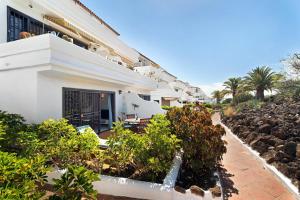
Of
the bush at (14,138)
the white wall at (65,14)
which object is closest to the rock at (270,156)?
the bush at (14,138)

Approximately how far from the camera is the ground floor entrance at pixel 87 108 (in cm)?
1308

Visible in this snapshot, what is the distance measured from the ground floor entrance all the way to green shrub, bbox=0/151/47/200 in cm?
819

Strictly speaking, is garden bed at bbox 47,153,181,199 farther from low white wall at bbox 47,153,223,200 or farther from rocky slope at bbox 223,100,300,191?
rocky slope at bbox 223,100,300,191

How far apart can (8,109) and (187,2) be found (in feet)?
43.1

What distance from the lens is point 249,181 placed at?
8266 millimetres

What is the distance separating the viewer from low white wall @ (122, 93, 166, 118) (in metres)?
21.0

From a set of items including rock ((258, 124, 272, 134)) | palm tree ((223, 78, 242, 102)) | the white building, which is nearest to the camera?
the white building

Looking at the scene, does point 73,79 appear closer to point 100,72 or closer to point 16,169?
point 100,72

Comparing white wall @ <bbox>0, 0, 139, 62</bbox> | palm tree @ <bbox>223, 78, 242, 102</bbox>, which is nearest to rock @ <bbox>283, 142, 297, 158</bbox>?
white wall @ <bbox>0, 0, 139, 62</bbox>

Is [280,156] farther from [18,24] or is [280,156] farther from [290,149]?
[18,24]

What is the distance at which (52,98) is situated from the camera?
11.4 meters

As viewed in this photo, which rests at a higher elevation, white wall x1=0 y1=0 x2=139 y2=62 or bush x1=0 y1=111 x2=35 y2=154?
white wall x1=0 y1=0 x2=139 y2=62

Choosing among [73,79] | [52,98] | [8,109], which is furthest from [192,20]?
[8,109]

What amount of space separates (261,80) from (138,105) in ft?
80.9
